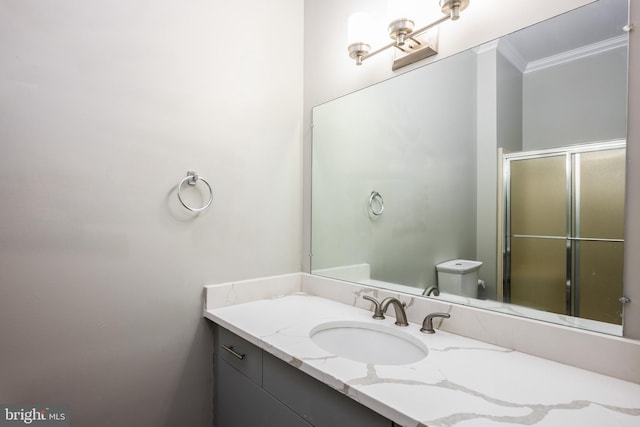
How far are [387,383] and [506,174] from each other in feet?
2.47

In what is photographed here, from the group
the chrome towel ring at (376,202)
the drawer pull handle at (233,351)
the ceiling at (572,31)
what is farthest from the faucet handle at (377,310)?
the ceiling at (572,31)

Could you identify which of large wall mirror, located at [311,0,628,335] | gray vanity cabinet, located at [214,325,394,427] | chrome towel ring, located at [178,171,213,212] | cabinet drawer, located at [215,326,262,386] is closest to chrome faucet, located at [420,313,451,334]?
large wall mirror, located at [311,0,628,335]

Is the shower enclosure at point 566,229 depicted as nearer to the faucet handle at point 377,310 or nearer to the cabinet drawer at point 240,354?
the faucet handle at point 377,310

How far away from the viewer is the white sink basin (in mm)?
Result: 1104

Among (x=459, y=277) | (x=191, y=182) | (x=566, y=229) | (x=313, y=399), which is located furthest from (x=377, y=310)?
(x=191, y=182)

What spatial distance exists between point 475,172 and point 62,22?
149 cm

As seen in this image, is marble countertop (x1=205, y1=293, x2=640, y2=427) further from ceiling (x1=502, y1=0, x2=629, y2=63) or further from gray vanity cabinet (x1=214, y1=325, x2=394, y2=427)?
ceiling (x1=502, y1=0, x2=629, y2=63)

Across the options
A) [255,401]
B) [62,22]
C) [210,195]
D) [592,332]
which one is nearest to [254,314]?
[255,401]

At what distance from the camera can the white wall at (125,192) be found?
39.1 inches

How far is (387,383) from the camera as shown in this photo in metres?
0.77

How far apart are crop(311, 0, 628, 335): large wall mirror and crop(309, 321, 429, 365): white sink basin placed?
0.22 meters

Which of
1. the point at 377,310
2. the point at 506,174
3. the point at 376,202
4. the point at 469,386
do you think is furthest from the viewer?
the point at 376,202

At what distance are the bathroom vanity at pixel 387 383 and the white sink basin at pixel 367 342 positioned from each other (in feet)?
0.06

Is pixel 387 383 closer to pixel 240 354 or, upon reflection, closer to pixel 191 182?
pixel 240 354
